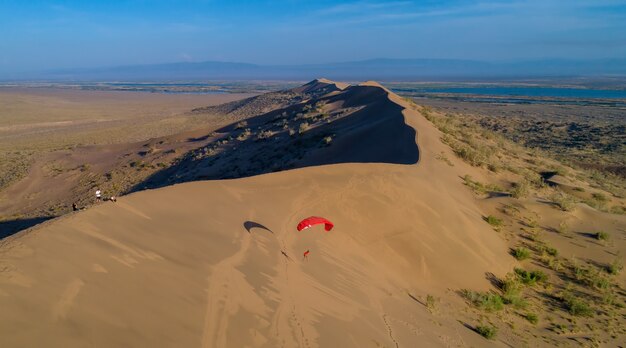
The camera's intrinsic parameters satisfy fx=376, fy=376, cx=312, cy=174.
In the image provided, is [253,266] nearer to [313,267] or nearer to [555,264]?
[313,267]

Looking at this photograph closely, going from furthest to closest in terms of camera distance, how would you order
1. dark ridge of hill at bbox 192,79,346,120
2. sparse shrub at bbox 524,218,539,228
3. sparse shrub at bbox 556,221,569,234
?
1. dark ridge of hill at bbox 192,79,346,120
2. sparse shrub at bbox 524,218,539,228
3. sparse shrub at bbox 556,221,569,234

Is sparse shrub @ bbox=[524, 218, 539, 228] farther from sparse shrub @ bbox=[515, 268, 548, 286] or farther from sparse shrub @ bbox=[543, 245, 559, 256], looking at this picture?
sparse shrub @ bbox=[515, 268, 548, 286]

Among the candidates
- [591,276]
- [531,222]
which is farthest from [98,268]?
[531,222]

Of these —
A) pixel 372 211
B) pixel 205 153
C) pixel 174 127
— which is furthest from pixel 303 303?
pixel 174 127

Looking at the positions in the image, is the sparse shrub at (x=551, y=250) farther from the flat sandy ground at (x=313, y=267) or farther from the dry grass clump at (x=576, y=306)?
the dry grass clump at (x=576, y=306)

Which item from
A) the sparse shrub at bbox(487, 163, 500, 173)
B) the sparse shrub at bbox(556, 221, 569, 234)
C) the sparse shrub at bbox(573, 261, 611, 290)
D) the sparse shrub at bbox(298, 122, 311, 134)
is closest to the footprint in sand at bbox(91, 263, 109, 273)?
the sparse shrub at bbox(573, 261, 611, 290)

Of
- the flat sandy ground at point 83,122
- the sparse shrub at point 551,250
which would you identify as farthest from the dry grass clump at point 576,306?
the flat sandy ground at point 83,122
